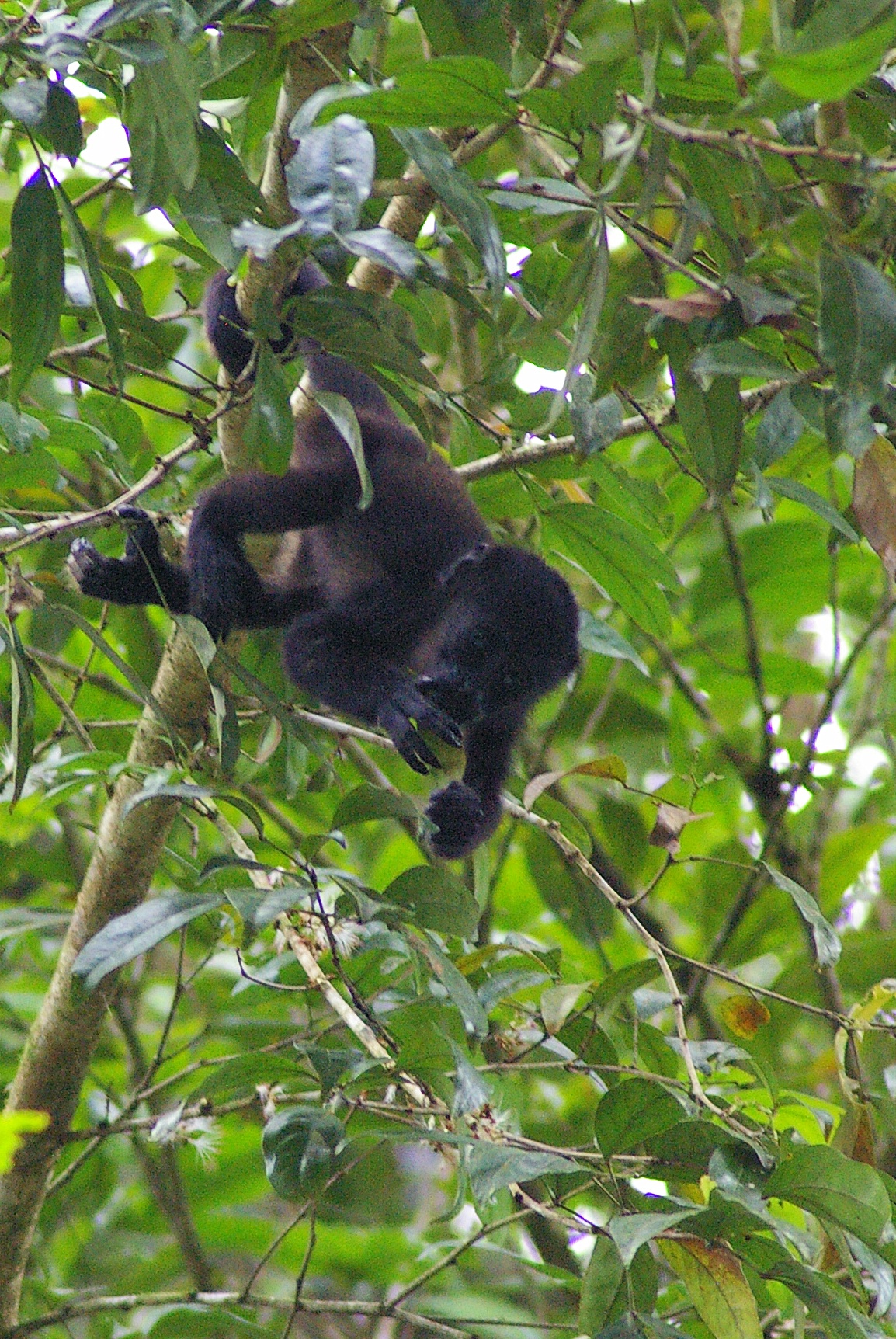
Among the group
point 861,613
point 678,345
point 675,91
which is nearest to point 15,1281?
point 678,345

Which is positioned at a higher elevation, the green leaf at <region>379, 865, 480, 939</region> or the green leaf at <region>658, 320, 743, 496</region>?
the green leaf at <region>658, 320, 743, 496</region>

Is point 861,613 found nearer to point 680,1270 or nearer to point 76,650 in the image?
point 76,650

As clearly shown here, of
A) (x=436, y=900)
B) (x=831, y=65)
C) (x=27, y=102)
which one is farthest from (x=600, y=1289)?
A: (x=27, y=102)

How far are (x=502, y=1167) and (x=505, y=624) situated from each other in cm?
125

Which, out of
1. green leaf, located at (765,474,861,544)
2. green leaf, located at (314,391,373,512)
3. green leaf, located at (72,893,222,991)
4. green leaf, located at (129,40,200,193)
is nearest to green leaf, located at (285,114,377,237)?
green leaf, located at (129,40,200,193)

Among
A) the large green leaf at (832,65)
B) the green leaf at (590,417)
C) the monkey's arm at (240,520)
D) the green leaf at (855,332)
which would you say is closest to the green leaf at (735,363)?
the green leaf at (855,332)

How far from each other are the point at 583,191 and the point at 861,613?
261cm

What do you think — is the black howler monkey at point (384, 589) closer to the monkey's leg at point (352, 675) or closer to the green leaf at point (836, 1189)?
the monkey's leg at point (352, 675)

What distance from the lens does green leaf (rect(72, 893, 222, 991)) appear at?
4.78 ft

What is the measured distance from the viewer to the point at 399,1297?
185 cm

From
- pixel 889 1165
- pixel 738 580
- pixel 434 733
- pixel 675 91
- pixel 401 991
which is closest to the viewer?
pixel 675 91

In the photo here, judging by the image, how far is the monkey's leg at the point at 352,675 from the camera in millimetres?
2318

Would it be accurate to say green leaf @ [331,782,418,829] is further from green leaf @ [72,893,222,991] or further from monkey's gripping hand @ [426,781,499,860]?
monkey's gripping hand @ [426,781,499,860]

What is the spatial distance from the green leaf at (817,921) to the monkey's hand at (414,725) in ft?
2.32
